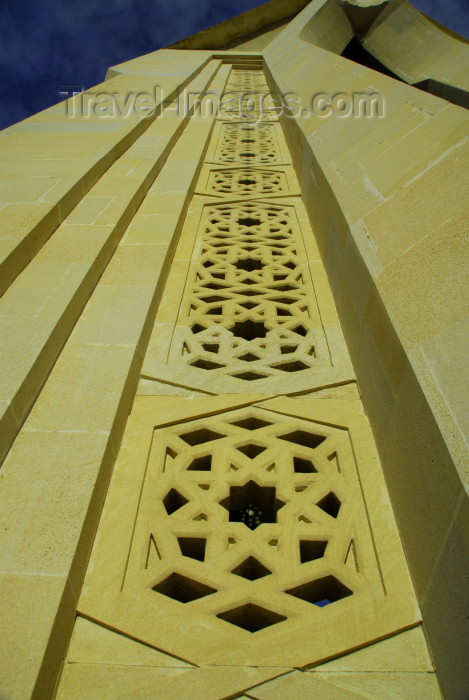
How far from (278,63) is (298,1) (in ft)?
15.9

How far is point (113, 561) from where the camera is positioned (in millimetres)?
1569

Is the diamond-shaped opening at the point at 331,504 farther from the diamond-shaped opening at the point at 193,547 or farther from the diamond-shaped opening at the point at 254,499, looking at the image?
the diamond-shaped opening at the point at 193,547

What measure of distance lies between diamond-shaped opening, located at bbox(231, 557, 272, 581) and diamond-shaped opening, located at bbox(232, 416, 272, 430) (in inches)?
23.4

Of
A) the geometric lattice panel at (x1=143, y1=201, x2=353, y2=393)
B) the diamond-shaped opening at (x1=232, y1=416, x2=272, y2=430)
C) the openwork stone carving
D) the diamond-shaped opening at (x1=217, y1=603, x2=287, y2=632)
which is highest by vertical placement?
the openwork stone carving

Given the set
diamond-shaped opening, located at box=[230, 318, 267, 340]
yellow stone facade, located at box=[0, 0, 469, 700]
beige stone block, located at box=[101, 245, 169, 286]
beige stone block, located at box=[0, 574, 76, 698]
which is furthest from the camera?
diamond-shaped opening, located at box=[230, 318, 267, 340]

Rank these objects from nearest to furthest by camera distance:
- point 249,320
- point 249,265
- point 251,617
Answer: point 251,617
point 249,320
point 249,265

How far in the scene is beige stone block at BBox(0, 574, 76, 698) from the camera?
1.18m

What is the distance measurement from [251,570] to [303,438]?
582mm

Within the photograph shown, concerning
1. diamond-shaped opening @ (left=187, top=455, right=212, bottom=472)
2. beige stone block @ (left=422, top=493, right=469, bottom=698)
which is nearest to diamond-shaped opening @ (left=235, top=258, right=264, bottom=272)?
diamond-shaped opening @ (left=187, top=455, right=212, bottom=472)

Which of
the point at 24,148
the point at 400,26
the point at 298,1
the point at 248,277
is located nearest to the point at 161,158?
the point at 24,148

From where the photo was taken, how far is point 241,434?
6.73 ft

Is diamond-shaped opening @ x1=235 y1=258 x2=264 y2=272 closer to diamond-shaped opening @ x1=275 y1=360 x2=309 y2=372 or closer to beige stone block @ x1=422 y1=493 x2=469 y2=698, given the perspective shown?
diamond-shaped opening @ x1=275 y1=360 x2=309 y2=372

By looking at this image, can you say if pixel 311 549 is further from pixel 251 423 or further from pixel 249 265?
pixel 249 265

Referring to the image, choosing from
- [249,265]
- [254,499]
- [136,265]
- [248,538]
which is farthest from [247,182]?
[248,538]
